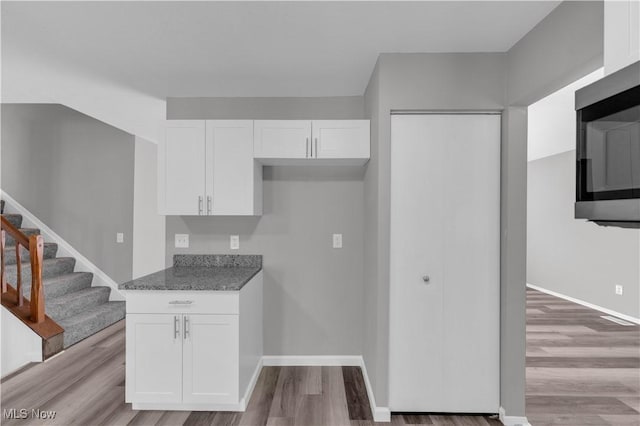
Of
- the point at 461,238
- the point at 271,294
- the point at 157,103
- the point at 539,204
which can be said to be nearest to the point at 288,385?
the point at 271,294

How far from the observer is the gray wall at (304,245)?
3.34m

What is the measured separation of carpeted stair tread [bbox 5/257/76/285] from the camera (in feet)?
12.5

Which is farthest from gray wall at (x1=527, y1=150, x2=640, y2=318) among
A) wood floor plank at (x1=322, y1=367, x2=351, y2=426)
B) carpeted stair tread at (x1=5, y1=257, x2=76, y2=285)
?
carpeted stair tread at (x1=5, y1=257, x2=76, y2=285)

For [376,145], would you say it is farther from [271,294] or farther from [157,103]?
[157,103]

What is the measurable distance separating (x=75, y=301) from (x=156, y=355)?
244 centimetres

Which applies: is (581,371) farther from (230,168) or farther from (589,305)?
(230,168)

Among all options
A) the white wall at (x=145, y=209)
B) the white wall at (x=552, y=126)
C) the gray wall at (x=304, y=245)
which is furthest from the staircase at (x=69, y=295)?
the white wall at (x=552, y=126)

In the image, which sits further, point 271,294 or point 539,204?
point 539,204

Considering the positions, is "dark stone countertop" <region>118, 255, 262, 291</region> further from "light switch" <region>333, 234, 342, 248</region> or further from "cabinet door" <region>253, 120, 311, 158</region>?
"cabinet door" <region>253, 120, 311, 158</region>

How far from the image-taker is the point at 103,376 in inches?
120

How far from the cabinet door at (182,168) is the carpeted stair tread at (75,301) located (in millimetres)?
2074

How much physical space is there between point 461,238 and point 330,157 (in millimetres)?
1147

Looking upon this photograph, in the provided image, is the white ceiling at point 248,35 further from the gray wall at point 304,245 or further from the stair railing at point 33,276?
the stair railing at point 33,276

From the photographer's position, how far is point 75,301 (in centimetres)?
420
